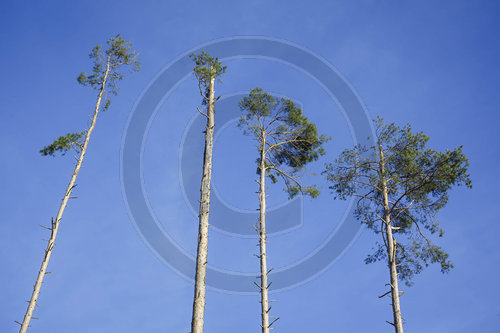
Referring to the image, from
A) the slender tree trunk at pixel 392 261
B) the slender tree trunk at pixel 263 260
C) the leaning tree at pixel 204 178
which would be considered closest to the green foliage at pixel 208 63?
the leaning tree at pixel 204 178

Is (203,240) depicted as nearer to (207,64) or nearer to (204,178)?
(204,178)

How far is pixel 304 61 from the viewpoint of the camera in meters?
26.3

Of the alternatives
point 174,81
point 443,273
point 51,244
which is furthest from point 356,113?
point 51,244

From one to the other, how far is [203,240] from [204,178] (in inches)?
73.8

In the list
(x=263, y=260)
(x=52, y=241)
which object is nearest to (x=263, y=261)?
(x=263, y=260)

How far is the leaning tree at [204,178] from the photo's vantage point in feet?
25.1

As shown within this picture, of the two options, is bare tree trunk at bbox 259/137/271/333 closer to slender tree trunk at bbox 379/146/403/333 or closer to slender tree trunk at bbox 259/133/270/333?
slender tree trunk at bbox 259/133/270/333

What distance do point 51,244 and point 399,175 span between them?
38.8 ft

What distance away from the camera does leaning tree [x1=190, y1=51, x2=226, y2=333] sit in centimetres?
765

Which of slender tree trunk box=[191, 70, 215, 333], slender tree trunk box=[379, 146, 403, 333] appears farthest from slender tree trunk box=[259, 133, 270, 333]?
slender tree trunk box=[379, 146, 403, 333]

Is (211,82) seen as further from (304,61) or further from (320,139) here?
(304,61)

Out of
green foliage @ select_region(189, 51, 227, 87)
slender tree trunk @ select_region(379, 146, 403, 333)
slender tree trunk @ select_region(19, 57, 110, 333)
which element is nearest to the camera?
slender tree trunk @ select_region(19, 57, 110, 333)

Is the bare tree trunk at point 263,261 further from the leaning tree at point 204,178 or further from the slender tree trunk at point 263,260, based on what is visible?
the leaning tree at point 204,178

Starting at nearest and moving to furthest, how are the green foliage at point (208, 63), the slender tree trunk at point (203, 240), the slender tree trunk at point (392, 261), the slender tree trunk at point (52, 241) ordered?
1. the slender tree trunk at point (203, 240)
2. the slender tree trunk at point (52, 241)
3. the slender tree trunk at point (392, 261)
4. the green foliage at point (208, 63)
